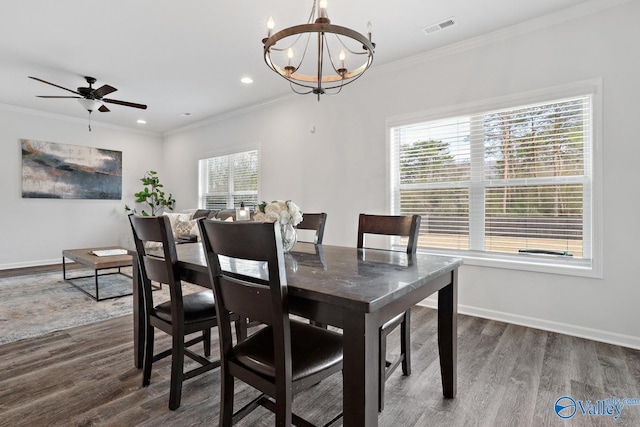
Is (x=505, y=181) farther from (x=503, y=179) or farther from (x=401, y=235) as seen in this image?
(x=401, y=235)

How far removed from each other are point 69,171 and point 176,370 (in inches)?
233

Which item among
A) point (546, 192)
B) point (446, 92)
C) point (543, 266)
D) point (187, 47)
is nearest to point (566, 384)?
point (543, 266)

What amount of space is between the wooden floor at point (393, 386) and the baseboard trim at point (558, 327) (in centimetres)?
8

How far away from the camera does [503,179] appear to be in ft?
9.95

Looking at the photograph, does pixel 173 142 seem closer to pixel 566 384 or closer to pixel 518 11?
pixel 518 11

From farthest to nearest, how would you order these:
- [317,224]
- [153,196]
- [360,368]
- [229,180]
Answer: [153,196] < [229,180] < [317,224] < [360,368]

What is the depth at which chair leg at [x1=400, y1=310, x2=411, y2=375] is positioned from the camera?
1899 millimetres

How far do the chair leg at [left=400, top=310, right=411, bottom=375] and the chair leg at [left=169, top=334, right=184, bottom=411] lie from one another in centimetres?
118

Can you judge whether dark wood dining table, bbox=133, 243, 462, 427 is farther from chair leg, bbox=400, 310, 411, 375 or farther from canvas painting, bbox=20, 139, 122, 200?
canvas painting, bbox=20, 139, 122, 200

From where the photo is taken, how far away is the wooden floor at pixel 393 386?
5.31 feet

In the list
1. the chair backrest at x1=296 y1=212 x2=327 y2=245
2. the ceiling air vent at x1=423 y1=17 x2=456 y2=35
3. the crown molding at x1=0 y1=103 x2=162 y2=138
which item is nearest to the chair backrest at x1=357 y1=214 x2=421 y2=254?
the chair backrest at x1=296 y1=212 x2=327 y2=245

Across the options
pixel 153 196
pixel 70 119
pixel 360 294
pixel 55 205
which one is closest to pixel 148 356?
pixel 360 294

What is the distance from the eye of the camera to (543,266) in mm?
2797

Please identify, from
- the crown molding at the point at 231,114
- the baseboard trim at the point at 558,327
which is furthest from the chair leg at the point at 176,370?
the crown molding at the point at 231,114
